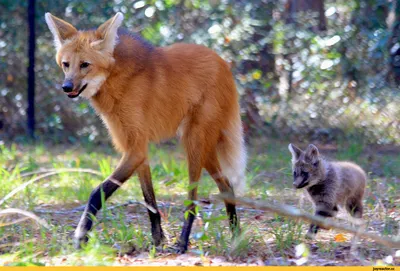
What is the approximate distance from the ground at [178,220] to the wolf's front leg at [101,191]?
5 centimetres

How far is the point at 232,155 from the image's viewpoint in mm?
4012

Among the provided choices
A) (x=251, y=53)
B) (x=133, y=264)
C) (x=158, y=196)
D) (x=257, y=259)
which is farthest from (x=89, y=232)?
(x=251, y=53)

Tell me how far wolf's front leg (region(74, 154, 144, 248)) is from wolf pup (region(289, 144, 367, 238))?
1.00m

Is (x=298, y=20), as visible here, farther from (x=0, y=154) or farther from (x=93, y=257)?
(x=93, y=257)

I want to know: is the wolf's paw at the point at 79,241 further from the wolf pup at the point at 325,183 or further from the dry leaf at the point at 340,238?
the dry leaf at the point at 340,238

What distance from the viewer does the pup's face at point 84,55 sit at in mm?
3494

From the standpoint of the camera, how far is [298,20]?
21.2ft

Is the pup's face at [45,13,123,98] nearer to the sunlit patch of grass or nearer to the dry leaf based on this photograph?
the sunlit patch of grass

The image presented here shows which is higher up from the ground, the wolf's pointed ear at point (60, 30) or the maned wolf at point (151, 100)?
the wolf's pointed ear at point (60, 30)

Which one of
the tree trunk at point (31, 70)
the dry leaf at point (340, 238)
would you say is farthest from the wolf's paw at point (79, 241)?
the tree trunk at point (31, 70)

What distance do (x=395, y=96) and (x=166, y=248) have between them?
366 centimetres

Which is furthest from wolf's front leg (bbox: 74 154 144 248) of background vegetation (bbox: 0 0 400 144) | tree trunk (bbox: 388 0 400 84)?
tree trunk (bbox: 388 0 400 84)

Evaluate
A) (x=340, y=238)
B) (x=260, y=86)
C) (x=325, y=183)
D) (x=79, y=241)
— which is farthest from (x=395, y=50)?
(x=79, y=241)

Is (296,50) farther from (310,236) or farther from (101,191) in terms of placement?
(101,191)
